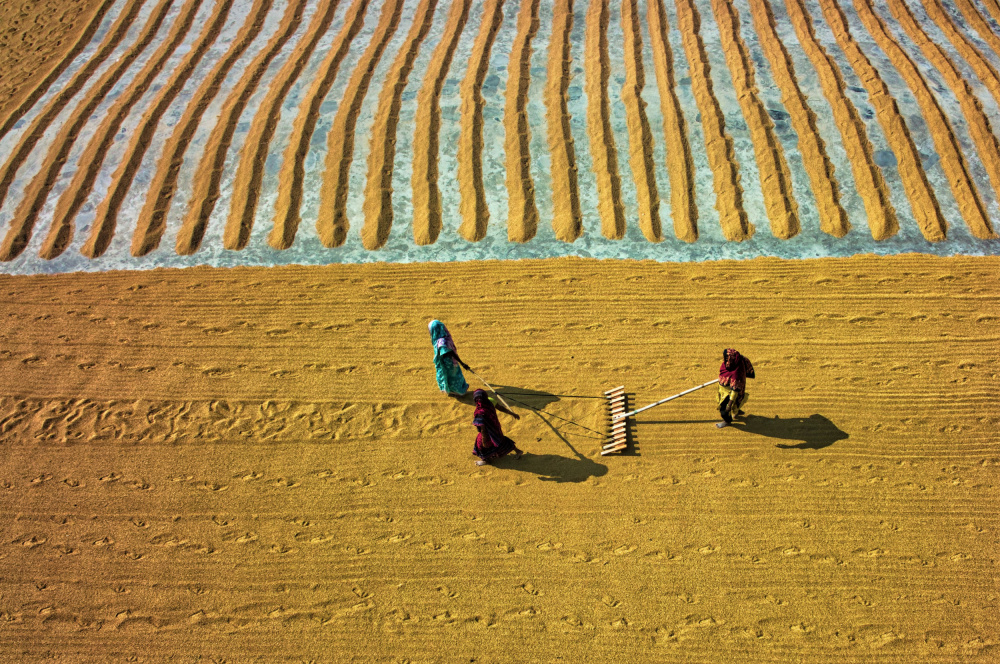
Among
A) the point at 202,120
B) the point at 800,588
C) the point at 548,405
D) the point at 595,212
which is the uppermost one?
the point at 202,120

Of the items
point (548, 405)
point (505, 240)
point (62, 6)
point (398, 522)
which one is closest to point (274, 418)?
point (398, 522)

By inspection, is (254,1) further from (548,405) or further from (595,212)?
(548,405)

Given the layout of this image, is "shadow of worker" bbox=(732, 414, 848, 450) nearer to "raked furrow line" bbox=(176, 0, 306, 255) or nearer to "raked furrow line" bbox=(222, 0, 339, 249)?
"raked furrow line" bbox=(222, 0, 339, 249)

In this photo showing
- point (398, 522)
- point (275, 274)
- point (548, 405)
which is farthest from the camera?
point (275, 274)

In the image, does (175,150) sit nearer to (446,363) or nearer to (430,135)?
(430,135)

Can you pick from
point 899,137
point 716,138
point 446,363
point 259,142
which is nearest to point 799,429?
point 446,363

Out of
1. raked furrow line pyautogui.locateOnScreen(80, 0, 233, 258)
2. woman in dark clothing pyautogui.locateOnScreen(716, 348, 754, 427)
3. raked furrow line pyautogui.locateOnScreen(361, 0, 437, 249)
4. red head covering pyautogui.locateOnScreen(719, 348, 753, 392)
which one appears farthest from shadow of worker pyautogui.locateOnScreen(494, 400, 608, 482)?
raked furrow line pyautogui.locateOnScreen(80, 0, 233, 258)
